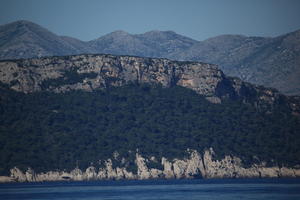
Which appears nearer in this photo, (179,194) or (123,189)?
(179,194)

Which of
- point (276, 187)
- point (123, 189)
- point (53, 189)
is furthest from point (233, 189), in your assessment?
point (53, 189)

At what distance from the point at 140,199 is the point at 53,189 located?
40.5 meters

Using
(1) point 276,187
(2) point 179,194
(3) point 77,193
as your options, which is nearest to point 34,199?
(3) point 77,193

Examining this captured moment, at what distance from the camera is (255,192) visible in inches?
6191

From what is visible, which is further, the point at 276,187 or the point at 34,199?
the point at 276,187

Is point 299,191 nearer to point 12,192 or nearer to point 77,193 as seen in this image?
point 77,193

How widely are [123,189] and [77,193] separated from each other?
1598cm

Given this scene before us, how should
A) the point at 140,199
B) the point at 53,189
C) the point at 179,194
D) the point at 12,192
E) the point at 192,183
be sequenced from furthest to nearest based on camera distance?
the point at 192,183
the point at 53,189
the point at 12,192
the point at 179,194
the point at 140,199

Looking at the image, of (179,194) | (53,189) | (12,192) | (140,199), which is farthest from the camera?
(53,189)

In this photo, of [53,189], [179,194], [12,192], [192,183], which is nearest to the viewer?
[179,194]

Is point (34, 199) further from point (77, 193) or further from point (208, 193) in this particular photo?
point (208, 193)

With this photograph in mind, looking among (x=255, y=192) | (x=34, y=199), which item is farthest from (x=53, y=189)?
(x=255, y=192)

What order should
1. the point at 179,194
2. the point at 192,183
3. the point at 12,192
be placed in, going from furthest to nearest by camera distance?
the point at 192,183 < the point at 12,192 < the point at 179,194

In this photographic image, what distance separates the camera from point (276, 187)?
17300 cm
